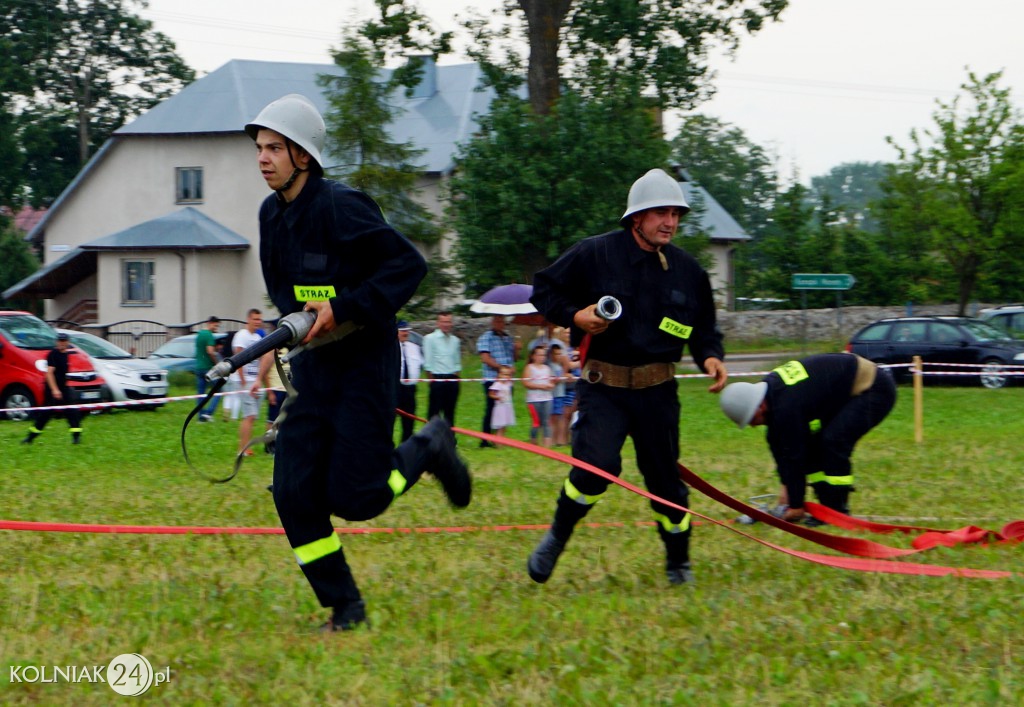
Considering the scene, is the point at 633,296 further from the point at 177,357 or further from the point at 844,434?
the point at 177,357

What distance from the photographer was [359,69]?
3031 centimetres

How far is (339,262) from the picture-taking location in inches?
193

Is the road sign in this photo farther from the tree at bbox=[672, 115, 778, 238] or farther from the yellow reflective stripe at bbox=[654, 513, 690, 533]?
the tree at bbox=[672, 115, 778, 238]

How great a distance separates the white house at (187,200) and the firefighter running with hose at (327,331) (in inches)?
1429

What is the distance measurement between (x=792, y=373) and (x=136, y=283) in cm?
3793

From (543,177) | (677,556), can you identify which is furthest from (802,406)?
(543,177)

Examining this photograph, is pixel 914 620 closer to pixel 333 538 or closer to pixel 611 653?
pixel 611 653

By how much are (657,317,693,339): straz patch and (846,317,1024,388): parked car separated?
19.8 meters

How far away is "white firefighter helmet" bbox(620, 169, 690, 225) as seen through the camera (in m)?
5.85

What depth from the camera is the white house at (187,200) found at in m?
42.4

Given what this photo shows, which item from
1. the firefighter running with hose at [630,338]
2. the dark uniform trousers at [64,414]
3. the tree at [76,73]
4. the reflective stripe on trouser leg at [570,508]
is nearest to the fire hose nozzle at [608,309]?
the firefighter running with hose at [630,338]

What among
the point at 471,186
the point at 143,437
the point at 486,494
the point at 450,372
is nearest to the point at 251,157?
the point at 471,186

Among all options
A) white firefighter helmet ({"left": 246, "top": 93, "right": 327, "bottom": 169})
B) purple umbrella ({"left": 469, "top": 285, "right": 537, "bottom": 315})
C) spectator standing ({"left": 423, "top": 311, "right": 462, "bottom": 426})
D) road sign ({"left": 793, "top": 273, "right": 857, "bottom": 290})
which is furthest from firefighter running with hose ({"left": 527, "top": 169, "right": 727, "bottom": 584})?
road sign ({"left": 793, "top": 273, "right": 857, "bottom": 290})

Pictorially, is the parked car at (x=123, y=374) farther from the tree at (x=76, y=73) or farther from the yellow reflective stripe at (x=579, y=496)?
the tree at (x=76, y=73)
